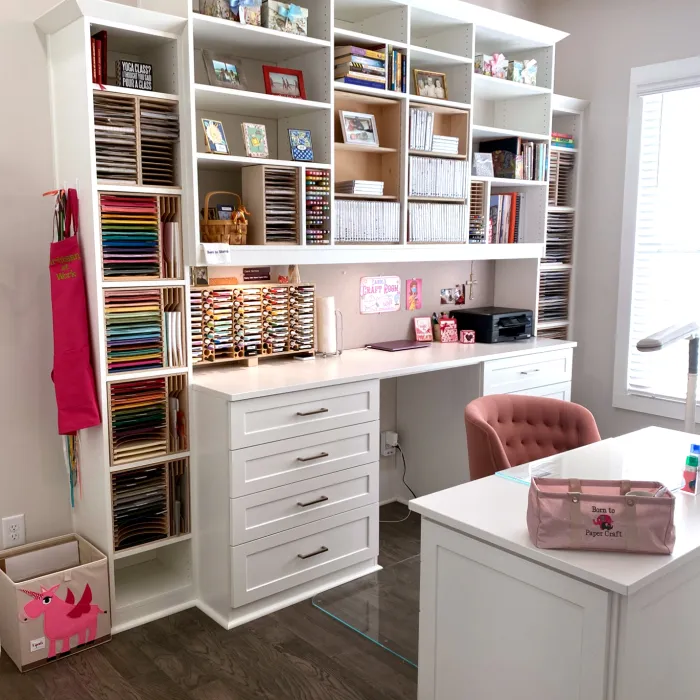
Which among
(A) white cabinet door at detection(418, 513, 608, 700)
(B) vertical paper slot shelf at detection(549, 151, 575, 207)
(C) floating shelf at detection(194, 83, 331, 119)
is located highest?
(C) floating shelf at detection(194, 83, 331, 119)

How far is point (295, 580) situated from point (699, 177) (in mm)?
3054

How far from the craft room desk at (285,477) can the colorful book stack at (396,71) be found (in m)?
1.29

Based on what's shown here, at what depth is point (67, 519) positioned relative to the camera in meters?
3.16

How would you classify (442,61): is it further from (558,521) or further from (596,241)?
(558,521)

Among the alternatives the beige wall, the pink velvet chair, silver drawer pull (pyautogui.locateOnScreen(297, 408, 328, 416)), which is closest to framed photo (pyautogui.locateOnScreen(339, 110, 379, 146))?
silver drawer pull (pyautogui.locateOnScreen(297, 408, 328, 416))

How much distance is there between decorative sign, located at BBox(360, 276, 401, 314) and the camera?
4012 millimetres

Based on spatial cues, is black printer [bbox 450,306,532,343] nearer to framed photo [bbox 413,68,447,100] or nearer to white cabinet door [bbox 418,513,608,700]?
framed photo [bbox 413,68,447,100]

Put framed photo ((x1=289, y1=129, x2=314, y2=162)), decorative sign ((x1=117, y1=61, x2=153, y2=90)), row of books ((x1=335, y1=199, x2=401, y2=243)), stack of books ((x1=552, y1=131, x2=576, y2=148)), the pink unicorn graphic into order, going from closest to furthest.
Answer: the pink unicorn graphic, decorative sign ((x1=117, y1=61, x2=153, y2=90)), framed photo ((x1=289, y1=129, x2=314, y2=162)), row of books ((x1=335, y1=199, x2=401, y2=243)), stack of books ((x1=552, y1=131, x2=576, y2=148))

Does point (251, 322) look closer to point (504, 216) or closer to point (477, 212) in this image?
point (477, 212)

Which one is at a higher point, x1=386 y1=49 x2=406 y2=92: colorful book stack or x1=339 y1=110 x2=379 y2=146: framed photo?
x1=386 y1=49 x2=406 y2=92: colorful book stack

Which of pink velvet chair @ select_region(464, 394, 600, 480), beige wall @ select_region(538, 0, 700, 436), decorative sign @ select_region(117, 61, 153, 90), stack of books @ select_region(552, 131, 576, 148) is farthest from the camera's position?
stack of books @ select_region(552, 131, 576, 148)

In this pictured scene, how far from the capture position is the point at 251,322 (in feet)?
11.1

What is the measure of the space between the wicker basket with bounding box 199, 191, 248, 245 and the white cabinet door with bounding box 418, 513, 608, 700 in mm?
1550

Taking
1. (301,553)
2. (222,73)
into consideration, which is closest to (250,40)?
(222,73)
